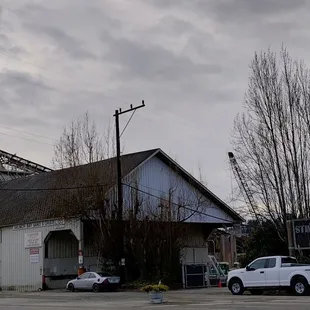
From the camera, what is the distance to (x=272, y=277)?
27.7 m

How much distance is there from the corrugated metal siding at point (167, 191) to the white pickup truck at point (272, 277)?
556 inches

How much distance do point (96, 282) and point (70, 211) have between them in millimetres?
6565

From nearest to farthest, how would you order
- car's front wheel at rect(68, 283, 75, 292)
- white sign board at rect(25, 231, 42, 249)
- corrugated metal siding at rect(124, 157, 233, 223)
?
car's front wheel at rect(68, 283, 75, 292), white sign board at rect(25, 231, 42, 249), corrugated metal siding at rect(124, 157, 233, 223)

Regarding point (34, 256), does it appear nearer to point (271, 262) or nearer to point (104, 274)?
point (104, 274)

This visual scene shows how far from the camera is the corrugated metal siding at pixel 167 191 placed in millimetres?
44094

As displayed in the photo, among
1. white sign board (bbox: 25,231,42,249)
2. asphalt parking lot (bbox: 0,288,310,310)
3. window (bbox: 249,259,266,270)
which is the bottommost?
asphalt parking lot (bbox: 0,288,310,310)

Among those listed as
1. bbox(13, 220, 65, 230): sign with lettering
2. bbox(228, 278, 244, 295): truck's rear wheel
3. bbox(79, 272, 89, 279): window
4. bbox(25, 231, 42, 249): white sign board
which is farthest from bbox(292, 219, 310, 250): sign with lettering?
bbox(25, 231, 42, 249): white sign board

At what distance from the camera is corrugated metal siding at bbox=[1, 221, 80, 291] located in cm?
4362

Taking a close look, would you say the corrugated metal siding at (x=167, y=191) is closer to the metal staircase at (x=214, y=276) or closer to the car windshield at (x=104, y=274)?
the metal staircase at (x=214, y=276)

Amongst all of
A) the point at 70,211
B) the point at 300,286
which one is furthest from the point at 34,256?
the point at 300,286

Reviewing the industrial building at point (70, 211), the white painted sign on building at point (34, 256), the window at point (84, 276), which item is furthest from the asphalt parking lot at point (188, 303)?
the white painted sign on building at point (34, 256)

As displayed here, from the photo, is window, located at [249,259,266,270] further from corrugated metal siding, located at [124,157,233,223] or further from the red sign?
the red sign

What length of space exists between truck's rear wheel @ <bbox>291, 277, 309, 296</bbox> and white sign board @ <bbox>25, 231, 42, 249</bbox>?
71.7 feet

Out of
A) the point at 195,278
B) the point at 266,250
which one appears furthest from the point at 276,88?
the point at 195,278
